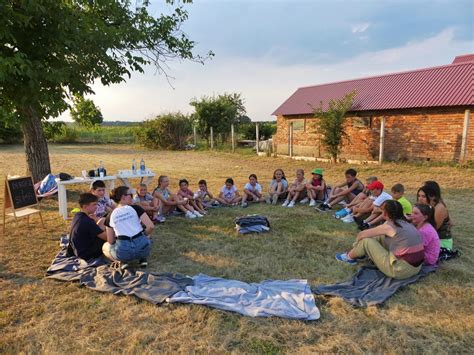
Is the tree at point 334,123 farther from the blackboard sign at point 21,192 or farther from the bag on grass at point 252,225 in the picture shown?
the blackboard sign at point 21,192

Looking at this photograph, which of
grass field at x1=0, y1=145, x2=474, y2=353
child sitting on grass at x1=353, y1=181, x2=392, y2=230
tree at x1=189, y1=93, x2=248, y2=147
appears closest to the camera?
grass field at x1=0, y1=145, x2=474, y2=353

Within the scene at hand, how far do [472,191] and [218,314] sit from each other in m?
9.25

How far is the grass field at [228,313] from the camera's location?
3113mm

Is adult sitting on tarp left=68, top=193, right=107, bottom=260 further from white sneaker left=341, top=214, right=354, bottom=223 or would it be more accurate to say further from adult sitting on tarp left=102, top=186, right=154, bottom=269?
white sneaker left=341, top=214, right=354, bottom=223

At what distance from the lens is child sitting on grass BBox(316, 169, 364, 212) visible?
7613 mm

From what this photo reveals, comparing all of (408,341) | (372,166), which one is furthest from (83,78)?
(372,166)

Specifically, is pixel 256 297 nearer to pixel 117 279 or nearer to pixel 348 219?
pixel 117 279

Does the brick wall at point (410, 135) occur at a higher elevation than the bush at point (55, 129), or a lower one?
lower

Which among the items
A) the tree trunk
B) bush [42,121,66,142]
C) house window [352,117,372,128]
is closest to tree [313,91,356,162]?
house window [352,117,372,128]

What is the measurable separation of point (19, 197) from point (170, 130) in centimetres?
2248

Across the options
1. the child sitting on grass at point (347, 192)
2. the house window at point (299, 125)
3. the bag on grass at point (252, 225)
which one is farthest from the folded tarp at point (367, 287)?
the house window at point (299, 125)

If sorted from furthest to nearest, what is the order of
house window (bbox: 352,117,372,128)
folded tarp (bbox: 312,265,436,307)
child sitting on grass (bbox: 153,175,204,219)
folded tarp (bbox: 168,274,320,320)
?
house window (bbox: 352,117,372,128) → child sitting on grass (bbox: 153,175,204,219) → folded tarp (bbox: 312,265,436,307) → folded tarp (bbox: 168,274,320,320)

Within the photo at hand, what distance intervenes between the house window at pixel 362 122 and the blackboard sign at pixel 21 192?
1385 cm

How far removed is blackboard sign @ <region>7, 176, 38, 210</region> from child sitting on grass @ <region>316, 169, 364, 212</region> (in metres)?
5.99
